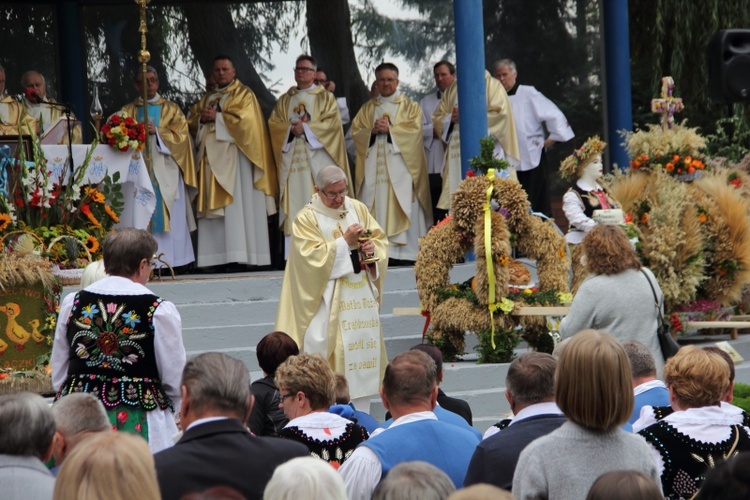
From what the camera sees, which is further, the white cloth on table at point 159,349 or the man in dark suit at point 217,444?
the white cloth on table at point 159,349

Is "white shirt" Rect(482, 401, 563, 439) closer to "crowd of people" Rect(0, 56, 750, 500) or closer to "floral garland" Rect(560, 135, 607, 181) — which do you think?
"crowd of people" Rect(0, 56, 750, 500)

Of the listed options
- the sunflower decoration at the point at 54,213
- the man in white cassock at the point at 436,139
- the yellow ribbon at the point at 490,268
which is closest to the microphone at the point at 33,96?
the sunflower decoration at the point at 54,213

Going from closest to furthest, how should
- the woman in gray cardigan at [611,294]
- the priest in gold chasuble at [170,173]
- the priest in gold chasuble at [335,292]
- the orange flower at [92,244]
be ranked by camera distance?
the woman in gray cardigan at [611,294]
the priest in gold chasuble at [335,292]
the orange flower at [92,244]
the priest in gold chasuble at [170,173]

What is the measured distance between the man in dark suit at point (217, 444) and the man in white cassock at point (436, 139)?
978cm

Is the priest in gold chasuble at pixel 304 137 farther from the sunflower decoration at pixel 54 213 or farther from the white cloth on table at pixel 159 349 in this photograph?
the white cloth on table at pixel 159 349

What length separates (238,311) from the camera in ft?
37.1

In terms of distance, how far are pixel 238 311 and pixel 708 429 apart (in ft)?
21.9

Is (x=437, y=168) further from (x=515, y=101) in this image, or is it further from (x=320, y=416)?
(x=320, y=416)

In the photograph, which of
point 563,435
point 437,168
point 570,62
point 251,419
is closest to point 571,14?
point 570,62

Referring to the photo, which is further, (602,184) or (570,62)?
(570,62)

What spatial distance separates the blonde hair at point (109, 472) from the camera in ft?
11.3

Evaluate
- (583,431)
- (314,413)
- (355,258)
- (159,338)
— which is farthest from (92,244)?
(583,431)

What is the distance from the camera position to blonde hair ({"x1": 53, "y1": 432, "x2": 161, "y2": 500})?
3.45 meters

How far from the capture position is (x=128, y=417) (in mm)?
5922
